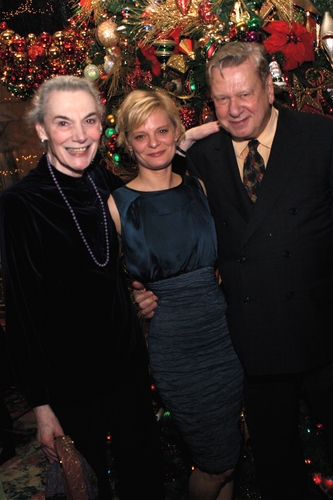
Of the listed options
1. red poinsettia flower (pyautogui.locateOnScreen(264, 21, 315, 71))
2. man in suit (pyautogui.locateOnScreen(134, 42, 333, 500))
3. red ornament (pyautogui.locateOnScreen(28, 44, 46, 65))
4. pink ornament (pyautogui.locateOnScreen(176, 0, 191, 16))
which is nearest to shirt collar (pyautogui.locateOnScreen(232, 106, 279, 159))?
man in suit (pyautogui.locateOnScreen(134, 42, 333, 500))

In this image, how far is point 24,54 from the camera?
9.71 feet

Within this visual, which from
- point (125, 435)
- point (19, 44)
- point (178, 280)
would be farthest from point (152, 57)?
point (125, 435)

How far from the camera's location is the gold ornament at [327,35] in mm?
2486

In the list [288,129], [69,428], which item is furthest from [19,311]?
[288,129]

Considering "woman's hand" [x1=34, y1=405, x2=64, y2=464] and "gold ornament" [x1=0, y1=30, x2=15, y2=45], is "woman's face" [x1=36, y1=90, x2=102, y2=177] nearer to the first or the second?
"woman's hand" [x1=34, y1=405, x2=64, y2=464]

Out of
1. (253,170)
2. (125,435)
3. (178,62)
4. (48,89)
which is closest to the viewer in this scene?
(48,89)

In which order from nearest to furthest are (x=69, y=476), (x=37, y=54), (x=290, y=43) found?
1. (x=69, y=476)
2. (x=290, y=43)
3. (x=37, y=54)

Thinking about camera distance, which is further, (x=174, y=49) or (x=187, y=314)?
(x=174, y=49)

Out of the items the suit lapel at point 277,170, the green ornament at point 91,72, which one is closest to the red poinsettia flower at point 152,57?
the green ornament at point 91,72

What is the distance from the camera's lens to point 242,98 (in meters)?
2.20

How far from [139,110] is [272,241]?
78cm

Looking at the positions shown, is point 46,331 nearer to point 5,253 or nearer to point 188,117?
point 5,253

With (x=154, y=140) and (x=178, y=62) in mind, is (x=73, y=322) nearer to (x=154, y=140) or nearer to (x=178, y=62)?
(x=154, y=140)

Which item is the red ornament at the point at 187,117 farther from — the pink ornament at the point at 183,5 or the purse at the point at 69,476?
the purse at the point at 69,476
